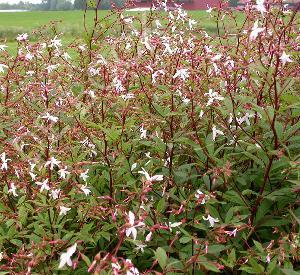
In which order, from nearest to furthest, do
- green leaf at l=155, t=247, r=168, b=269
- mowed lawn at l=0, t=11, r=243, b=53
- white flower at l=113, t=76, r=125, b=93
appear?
green leaf at l=155, t=247, r=168, b=269, white flower at l=113, t=76, r=125, b=93, mowed lawn at l=0, t=11, r=243, b=53

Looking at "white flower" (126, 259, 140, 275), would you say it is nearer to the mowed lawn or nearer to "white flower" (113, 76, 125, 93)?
"white flower" (113, 76, 125, 93)

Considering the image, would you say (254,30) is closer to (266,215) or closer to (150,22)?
(266,215)

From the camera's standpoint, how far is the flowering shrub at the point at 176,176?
7.07 ft

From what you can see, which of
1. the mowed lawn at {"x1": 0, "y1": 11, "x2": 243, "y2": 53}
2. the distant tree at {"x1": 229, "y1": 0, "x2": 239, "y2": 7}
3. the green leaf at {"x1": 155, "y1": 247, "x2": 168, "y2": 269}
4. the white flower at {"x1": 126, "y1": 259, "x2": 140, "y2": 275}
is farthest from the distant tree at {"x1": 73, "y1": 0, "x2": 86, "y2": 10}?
the white flower at {"x1": 126, "y1": 259, "x2": 140, "y2": 275}

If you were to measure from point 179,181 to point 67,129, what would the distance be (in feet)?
2.14

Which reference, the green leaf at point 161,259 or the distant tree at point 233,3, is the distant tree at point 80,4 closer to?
the distant tree at point 233,3

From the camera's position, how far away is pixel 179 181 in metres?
2.56

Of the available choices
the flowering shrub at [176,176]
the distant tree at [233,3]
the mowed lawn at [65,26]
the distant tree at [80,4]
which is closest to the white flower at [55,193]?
the flowering shrub at [176,176]

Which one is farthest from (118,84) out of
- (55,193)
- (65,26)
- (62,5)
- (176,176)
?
(62,5)

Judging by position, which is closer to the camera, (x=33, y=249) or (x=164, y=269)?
(x=164, y=269)

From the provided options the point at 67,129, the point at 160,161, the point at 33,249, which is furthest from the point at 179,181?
the point at 33,249

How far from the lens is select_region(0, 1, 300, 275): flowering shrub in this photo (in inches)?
84.9

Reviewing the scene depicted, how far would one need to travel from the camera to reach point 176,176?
8.59 feet

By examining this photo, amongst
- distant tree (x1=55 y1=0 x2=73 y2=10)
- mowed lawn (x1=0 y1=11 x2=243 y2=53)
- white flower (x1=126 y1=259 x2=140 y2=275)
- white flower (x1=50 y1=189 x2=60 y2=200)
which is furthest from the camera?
distant tree (x1=55 y1=0 x2=73 y2=10)
